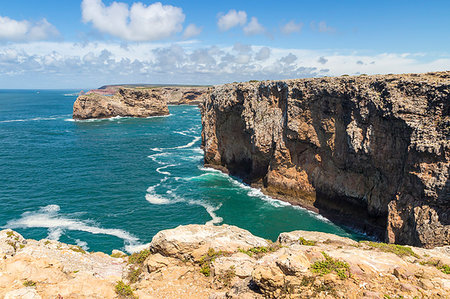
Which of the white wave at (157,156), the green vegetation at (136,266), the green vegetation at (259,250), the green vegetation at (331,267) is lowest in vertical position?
the white wave at (157,156)

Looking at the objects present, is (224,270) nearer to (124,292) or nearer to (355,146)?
(124,292)

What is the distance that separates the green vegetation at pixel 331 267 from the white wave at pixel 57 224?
95.6 ft

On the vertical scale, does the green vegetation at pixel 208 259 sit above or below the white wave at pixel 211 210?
above

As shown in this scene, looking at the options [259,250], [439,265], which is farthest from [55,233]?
[439,265]

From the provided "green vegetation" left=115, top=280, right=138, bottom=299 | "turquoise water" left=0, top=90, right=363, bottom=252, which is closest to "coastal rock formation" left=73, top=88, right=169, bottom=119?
"turquoise water" left=0, top=90, right=363, bottom=252

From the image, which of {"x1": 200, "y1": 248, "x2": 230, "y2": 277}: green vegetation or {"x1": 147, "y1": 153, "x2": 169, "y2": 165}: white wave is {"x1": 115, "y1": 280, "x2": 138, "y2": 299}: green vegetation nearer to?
{"x1": 200, "y1": 248, "x2": 230, "y2": 277}: green vegetation

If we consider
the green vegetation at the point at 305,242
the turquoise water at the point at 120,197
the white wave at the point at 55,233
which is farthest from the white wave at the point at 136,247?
the green vegetation at the point at 305,242

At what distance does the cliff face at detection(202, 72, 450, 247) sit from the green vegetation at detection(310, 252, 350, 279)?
21.0m

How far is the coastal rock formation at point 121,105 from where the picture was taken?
492 ft

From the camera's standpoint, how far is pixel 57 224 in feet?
137

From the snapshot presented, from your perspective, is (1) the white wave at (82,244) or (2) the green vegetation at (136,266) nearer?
(2) the green vegetation at (136,266)

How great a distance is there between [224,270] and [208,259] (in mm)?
1823

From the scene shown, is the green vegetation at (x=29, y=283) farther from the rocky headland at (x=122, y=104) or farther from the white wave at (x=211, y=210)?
Result: the rocky headland at (x=122, y=104)

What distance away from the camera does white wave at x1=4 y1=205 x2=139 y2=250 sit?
39.7m
